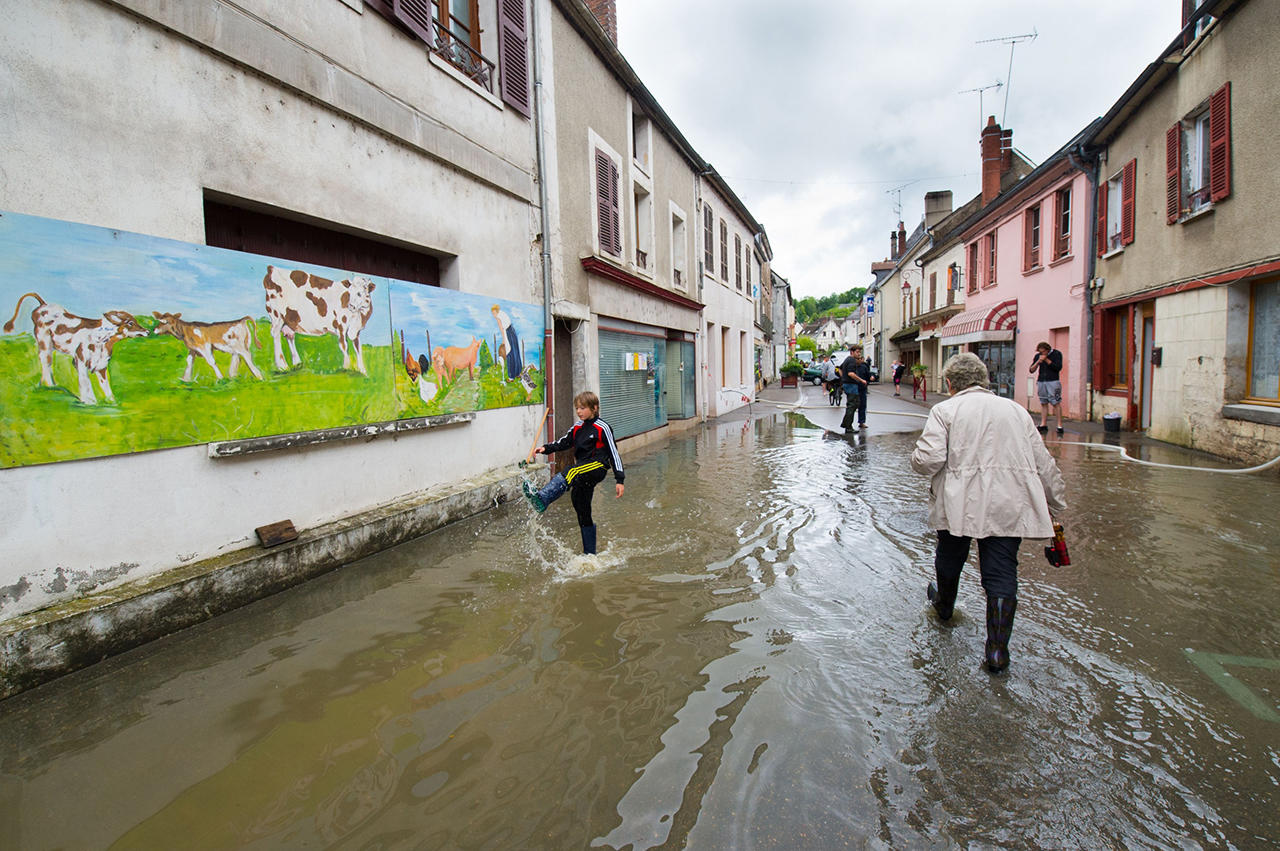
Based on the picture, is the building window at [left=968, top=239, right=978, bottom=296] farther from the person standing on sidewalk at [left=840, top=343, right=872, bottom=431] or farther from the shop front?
the person standing on sidewalk at [left=840, top=343, right=872, bottom=431]

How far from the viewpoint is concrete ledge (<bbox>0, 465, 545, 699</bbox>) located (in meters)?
3.43

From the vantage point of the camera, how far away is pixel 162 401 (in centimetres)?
430

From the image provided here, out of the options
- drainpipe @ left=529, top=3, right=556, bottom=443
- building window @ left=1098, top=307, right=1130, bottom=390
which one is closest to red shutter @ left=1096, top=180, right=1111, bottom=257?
building window @ left=1098, top=307, right=1130, bottom=390

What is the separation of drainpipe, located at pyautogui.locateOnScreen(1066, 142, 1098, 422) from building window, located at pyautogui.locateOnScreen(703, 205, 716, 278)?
28.6 feet

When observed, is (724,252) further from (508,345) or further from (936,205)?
(936,205)

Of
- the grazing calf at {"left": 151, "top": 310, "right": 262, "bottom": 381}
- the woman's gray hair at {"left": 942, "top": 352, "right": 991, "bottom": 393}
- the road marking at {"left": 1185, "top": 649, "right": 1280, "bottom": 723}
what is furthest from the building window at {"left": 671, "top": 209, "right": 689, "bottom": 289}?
the road marking at {"left": 1185, "top": 649, "right": 1280, "bottom": 723}

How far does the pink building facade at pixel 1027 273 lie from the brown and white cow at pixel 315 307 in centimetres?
1492

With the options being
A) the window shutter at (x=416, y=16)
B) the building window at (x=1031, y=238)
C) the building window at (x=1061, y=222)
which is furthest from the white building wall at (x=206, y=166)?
the building window at (x=1031, y=238)

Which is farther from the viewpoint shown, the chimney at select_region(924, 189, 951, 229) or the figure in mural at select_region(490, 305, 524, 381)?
the chimney at select_region(924, 189, 951, 229)

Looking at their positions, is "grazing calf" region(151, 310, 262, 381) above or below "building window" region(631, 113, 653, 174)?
below

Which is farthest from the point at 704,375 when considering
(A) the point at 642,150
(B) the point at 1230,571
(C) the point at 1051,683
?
(C) the point at 1051,683

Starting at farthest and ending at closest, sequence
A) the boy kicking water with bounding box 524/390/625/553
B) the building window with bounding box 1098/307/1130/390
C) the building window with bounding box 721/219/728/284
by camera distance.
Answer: the building window with bounding box 721/219/728/284
the building window with bounding box 1098/307/1130/390
the boy kicking water with bounding box 524/390/625/553

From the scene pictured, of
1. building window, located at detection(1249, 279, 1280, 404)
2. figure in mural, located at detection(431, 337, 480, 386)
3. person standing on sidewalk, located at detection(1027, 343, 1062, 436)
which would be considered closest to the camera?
figure in mural, located at detection(431, 337, 480, 386)

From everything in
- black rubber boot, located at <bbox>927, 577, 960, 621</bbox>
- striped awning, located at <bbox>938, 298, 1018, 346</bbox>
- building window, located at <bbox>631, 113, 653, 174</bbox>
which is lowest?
black rubber boot, located at <bbox>927, 577, 960, 621</bbox>
